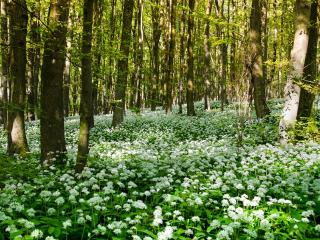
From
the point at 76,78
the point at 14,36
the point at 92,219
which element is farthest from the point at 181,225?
the point at 76,78

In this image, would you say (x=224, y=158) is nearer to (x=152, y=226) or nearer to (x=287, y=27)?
(x=152, y=226)

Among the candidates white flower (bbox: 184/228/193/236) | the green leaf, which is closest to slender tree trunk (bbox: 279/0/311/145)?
white flower (bbox: 184/228/193/236)

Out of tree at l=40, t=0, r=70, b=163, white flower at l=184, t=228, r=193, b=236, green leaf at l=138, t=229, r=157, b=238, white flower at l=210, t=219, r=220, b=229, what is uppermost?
tree at l=40, t=0, r=70, b=163

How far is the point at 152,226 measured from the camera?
6.36m

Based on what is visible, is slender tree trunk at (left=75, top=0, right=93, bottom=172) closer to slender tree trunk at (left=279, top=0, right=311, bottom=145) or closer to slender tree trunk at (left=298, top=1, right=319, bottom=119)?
slender tree trunk at (left=279, top=0, right=311, bottom=145)

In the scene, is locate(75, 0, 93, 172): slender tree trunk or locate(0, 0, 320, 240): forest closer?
locate(0, 0, 320, 240): forest

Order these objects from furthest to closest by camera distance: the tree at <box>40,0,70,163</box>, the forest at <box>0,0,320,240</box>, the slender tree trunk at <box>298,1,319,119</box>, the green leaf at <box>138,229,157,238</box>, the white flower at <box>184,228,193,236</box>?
the slender tree trunk at <box>298,1,319,119</box> → the tree at <box>40,0,70,163</box> → the forest at <box>0,0,320,240</box> → the white flower at <box>184,228,193,236</box> → the green leaf at <box>138,229,157,238</box>

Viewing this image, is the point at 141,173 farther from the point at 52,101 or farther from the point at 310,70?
the point at 310,70

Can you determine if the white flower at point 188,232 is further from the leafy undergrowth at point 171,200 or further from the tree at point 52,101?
the tree at point 52,101

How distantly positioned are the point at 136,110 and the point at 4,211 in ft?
12.5

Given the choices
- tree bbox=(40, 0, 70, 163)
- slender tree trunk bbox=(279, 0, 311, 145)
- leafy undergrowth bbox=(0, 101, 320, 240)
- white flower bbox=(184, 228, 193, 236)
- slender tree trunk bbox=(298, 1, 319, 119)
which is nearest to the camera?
white flower bbox=(184, 228, 193, 236)

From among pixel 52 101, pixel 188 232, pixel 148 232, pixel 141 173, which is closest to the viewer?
pixel 148 232

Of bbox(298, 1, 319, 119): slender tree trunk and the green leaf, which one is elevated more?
bbox(298, 1, 319, 119): slender tree trunk

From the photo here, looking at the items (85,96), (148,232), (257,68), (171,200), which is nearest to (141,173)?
(171,200)
